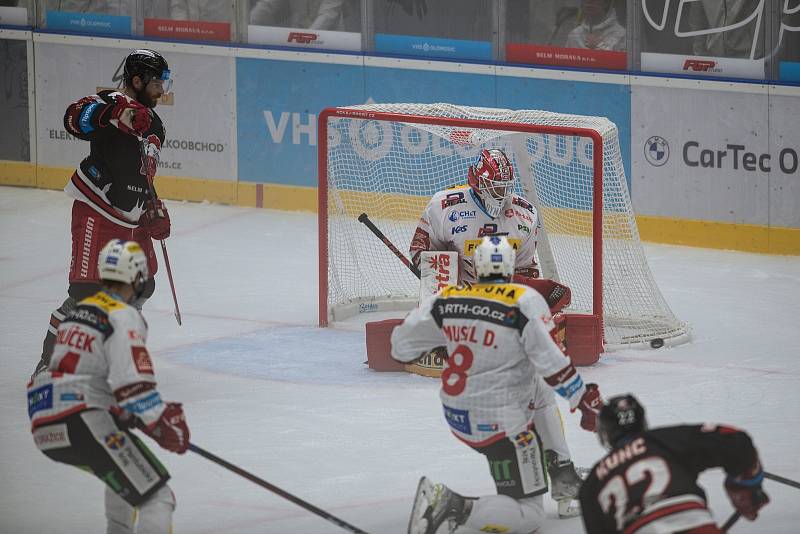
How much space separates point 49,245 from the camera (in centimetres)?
1102

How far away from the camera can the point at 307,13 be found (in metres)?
11.8

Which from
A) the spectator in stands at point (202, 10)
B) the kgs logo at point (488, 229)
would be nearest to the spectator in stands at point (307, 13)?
the spectator in stands at point (202, 10)

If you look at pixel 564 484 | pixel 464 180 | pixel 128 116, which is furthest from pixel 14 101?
pixel 564 484

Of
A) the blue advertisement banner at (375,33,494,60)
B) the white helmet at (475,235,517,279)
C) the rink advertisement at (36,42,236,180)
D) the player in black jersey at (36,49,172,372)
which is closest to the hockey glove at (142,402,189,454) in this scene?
the white helmet at (475,235,517,279)

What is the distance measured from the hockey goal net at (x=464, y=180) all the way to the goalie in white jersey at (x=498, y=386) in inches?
108

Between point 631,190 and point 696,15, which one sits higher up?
point 696,15

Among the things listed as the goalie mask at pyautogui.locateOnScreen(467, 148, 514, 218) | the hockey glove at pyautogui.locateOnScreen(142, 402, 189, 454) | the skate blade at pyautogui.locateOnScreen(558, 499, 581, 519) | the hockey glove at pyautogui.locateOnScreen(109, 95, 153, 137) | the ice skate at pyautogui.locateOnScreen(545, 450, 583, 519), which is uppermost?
the hockey glove at pyautogui.locateOnScreen(109, 95, 153, 137)

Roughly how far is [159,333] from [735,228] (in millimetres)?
4082

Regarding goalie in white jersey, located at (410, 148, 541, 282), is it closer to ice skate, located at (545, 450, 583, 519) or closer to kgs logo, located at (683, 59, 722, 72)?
ice skate, located at (545, 450, 583, 519)

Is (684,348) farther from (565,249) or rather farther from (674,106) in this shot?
(674,106)

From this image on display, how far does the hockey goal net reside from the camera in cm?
852

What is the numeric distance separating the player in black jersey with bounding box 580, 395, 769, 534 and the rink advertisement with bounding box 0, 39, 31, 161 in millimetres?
9084

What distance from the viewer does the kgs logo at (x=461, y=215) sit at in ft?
25.7

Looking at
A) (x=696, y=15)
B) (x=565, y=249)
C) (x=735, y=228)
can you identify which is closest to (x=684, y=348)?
(x=565, y=249)
